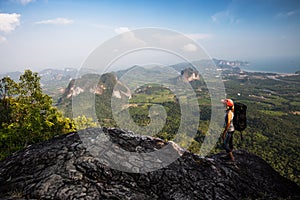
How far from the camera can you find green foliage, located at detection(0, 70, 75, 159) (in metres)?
14.7

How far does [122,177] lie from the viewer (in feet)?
20.0

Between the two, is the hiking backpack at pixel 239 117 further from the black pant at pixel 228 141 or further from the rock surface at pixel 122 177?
the rock surface at pixel 122 177

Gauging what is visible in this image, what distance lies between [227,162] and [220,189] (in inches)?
82.4

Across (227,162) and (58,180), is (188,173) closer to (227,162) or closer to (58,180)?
(227,162)

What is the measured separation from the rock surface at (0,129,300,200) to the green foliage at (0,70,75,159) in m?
8.54

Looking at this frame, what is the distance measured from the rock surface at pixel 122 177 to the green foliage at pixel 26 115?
854 cm

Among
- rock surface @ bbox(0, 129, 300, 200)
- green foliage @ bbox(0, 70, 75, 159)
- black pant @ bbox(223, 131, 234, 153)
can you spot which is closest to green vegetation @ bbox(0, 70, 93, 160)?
green foliage @ bbox(0, 70, 75, 159)

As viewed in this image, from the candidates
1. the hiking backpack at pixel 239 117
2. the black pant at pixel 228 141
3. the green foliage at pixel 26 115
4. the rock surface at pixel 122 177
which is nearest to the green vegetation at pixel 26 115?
the green foliage at pixel 26 115

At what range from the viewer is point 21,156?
7098 millimetres

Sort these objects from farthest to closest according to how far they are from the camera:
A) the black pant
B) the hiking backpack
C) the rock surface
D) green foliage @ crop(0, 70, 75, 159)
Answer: green foliage @ crop(0, 70, 75, 159), the black pant, the hiking backpack, the rock surface

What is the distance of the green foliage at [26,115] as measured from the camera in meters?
14.7

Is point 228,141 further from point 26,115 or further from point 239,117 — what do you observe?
point 26,115

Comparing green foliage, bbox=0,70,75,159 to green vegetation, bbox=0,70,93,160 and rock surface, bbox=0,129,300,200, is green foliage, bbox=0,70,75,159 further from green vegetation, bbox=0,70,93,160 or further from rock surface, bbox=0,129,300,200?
rock surface, bbox=0,129,300,200

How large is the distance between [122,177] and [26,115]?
555 inches
